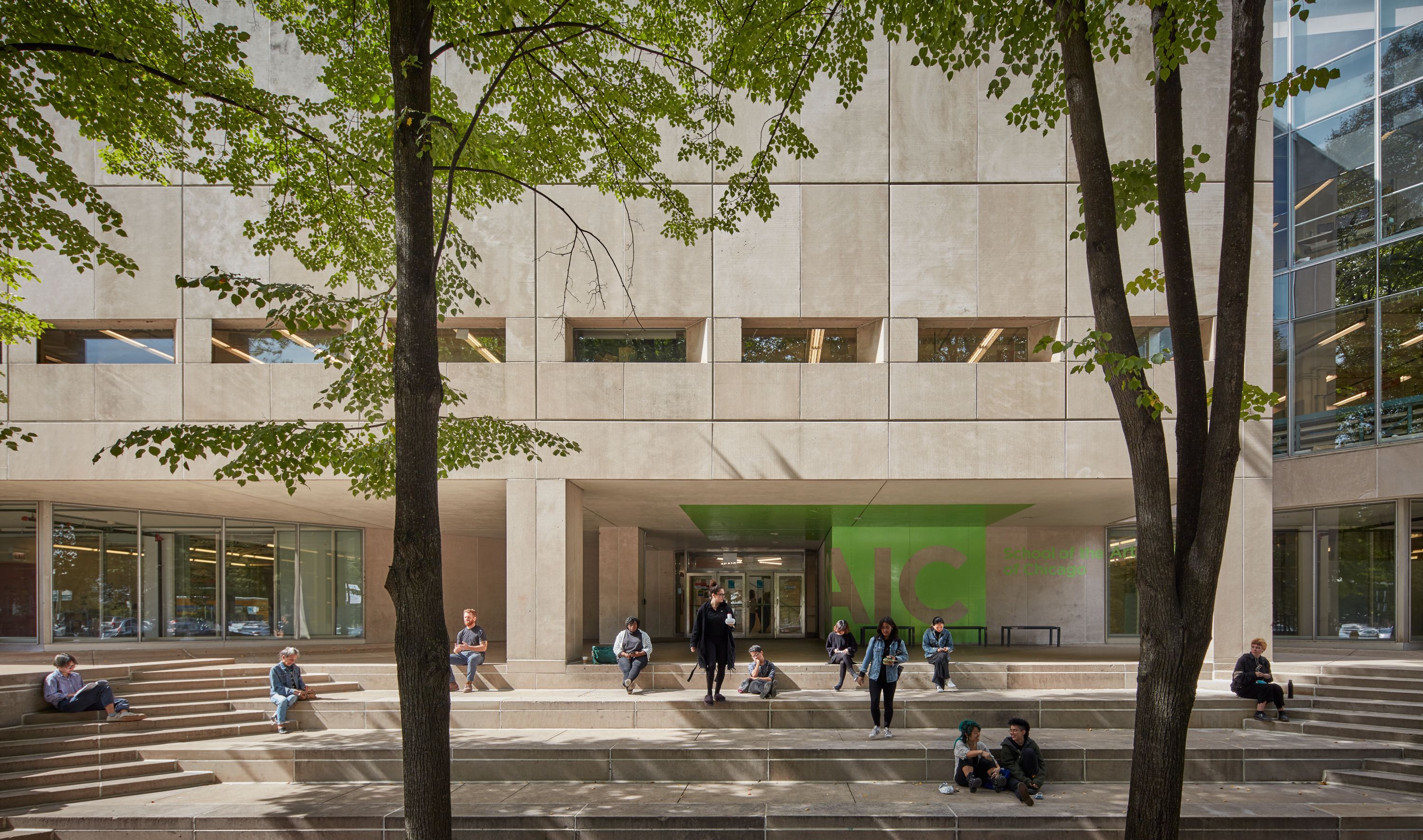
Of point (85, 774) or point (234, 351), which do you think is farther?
point (234, 351)

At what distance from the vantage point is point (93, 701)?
10914 millimetres

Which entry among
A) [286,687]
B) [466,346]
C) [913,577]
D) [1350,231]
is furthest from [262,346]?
[1350,231]

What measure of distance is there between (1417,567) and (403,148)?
69.2ft

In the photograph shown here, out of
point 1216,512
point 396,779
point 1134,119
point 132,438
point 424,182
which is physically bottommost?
point 396,779

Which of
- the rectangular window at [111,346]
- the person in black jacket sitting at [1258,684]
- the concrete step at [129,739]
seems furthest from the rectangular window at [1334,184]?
the rectangular window at [111,346]

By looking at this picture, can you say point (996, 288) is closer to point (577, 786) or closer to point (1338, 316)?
point (577, 786)

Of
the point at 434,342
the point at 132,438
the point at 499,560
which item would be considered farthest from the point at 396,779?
the point at 499,560

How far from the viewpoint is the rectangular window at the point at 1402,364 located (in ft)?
57.5

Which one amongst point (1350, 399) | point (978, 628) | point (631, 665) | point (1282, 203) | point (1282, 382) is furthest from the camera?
point (1282, 203)

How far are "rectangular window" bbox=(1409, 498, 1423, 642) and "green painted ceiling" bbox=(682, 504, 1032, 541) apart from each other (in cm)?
840

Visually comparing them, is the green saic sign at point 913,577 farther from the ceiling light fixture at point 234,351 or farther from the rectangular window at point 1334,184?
the ceiling light fixture at point 234,351

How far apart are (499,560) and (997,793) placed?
17.9 metres

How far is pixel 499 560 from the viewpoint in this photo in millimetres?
24375

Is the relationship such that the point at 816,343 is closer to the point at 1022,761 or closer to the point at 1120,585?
the point at 1022,761
